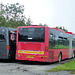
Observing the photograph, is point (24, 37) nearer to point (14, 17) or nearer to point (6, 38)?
point (6, 38)

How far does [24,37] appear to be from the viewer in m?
17.4

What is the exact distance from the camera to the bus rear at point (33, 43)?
54.9ft

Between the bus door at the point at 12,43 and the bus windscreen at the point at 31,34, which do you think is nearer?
the bus windscreen at the point at 31,34

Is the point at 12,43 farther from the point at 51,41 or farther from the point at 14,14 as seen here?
the point at 14,14

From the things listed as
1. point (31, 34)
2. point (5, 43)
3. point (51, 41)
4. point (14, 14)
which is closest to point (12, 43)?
point (5, 43)

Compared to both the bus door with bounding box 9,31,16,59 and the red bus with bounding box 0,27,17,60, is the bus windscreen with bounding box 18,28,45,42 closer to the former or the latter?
the red bus with bounding box 0,27,17,60

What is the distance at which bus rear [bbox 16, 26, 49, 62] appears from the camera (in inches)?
659

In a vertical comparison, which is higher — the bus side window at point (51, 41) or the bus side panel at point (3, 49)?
the bus side window at point (51, 41)

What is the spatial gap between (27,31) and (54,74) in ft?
22.2

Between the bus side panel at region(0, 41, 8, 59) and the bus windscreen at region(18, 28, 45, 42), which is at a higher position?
the bus windscreen at region(18, 28, 45, 42)

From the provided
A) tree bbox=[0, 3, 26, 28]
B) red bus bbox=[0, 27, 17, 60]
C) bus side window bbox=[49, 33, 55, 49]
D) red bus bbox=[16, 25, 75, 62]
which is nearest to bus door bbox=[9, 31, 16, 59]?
red bus bbox=[0, 27, 17, 60]

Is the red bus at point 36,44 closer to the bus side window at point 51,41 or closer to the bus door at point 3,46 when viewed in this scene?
the bus side window at point 51,41

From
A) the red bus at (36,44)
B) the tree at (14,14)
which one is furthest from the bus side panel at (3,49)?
the tree at (14,14)

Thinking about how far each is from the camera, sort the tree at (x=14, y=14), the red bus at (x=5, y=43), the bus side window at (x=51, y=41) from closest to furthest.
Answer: the bus side window at (x=51, y=41) < the red bus at (x=5, y=43) < the tree at (x=14, y=14)
